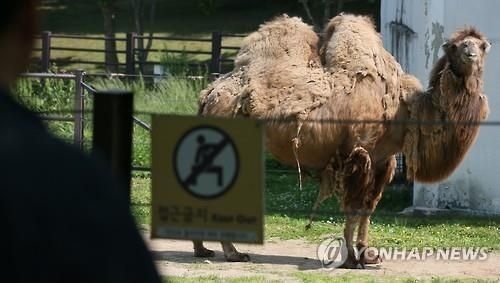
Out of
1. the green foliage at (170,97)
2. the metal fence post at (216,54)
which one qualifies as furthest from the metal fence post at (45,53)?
the green foliage at (170,97)

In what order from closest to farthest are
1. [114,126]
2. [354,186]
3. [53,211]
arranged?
[53,211]
[114,126]
[354,186]

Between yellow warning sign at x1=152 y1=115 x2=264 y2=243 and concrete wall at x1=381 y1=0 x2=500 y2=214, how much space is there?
9.68 m

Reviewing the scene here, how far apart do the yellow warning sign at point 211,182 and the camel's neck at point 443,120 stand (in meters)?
6.66

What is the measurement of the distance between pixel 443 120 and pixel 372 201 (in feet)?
3.31

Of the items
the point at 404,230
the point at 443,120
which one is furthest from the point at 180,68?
the point at 443,120

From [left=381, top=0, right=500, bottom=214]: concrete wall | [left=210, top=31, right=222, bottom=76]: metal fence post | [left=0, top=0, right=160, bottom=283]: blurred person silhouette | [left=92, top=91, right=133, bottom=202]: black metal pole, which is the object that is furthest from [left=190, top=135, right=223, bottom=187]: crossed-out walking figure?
[left=210, top=31, right=222, bottom=76]: metal fence post

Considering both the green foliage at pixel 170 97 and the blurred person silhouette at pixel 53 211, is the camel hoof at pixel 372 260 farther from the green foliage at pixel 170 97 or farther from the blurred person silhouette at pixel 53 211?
the blurred person silhouette at pixel 53 211

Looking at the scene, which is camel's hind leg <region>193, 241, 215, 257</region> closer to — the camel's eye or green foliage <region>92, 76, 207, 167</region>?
the camel's eye

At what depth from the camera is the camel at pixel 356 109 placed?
10578mm

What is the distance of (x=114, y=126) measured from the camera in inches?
150

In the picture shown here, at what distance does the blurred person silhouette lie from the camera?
1602 millimetres

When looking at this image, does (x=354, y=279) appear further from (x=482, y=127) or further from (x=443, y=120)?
(x=482, y=127)

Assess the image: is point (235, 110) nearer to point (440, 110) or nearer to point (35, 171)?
point (440, 110)

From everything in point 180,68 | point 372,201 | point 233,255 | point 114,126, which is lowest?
point 233,255
